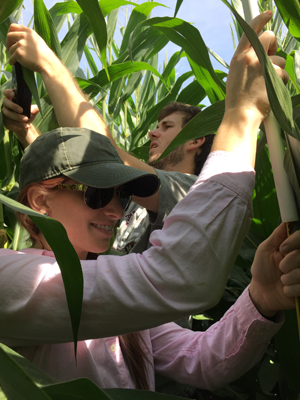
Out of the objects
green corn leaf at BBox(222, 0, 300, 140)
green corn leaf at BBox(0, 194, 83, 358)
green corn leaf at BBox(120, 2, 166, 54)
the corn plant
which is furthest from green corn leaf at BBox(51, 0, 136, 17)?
green corn leaf at BBox(0, 194, 83, 358)

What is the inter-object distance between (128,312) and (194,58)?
552 millimetres

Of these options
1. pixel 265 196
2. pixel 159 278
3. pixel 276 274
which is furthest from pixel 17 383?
pixel 265 196

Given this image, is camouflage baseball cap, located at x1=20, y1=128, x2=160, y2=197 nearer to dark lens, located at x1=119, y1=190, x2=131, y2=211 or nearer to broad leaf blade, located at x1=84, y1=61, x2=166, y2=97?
dark lens, located at x1=119, y1=190, x2=131, y2=211

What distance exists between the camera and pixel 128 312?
0.46 meters

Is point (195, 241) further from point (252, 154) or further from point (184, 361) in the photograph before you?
point (184, 361)

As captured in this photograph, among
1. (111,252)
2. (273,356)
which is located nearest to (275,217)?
(273,356)

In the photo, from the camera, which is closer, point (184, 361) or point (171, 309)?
point (171, 309)

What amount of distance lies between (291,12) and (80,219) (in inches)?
19.6

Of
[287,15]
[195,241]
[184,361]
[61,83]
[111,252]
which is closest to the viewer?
[195,241]

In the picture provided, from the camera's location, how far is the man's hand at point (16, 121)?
94 centimetres

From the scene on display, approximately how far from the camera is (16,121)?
97 centimetres

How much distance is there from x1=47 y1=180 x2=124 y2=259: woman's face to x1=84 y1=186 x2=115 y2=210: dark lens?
0.02m

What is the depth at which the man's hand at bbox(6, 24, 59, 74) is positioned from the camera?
2.83 feet

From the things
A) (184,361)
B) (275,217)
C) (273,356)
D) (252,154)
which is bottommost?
(273,356)
